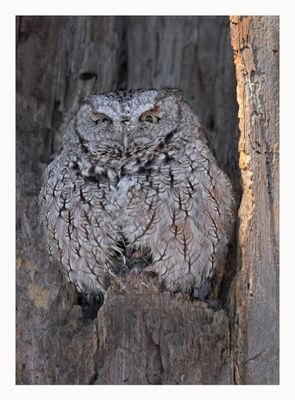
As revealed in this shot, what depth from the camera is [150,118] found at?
9.78 ft

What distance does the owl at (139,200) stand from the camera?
290 centimetres

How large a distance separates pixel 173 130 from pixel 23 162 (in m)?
0.80

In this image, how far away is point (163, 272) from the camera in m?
2.95

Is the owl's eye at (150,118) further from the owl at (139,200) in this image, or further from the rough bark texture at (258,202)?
the rough bark texture at (258,202)

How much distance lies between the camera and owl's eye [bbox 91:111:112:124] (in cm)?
299

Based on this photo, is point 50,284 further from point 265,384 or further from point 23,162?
point 265,384

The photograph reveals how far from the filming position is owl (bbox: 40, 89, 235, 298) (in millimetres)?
2904

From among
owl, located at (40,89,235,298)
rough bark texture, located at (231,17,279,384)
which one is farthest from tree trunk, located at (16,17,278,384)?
owl, located at (40,89,235,298)

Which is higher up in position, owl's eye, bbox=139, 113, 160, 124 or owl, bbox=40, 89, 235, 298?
owl's eye, bbox=139, 113, 160, 124

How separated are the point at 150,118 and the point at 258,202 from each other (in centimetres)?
59

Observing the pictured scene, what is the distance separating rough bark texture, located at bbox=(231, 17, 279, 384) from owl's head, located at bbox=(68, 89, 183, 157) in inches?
13.5

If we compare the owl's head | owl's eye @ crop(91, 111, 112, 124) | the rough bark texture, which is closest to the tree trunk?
the rough bark texture

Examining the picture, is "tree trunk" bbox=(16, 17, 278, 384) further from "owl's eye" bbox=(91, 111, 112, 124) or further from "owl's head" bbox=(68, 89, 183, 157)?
"owl's eye" bbox=(91, 111, 112, 124)

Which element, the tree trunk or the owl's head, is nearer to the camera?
the tree trunk
